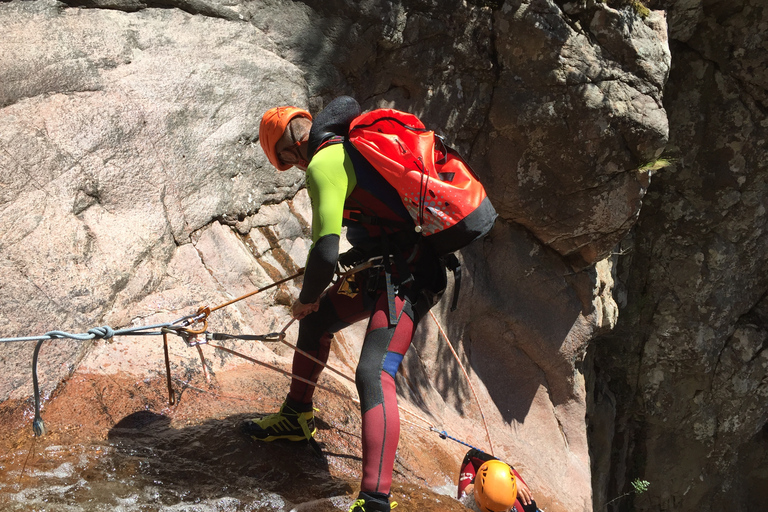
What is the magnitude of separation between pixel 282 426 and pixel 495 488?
3.92 ft

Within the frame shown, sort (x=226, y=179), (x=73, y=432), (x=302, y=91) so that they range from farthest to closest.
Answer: (x=302, y=91) → (x=226, y=179) → (x=73, y=432)

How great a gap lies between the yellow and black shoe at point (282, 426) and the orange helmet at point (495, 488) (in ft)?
3.19

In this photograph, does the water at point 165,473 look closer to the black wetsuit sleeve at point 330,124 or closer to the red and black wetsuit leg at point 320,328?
the red and black wetsuit leg at point 320,328

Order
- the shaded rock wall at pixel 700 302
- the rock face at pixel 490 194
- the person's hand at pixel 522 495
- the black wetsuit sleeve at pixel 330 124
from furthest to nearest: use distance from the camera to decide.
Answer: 1. the shaded rock wall at pixel 700 302
2. the rock face at pixel 490 194
3. the person's hand at pixel 522 495
4. the black wetsuit sleeve at pixel 330 124

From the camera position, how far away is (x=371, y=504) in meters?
2.81

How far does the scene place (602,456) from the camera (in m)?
9.12

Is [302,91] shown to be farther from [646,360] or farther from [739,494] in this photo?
[739,494]

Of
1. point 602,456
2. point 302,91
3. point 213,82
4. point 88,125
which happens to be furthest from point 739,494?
point 88,125

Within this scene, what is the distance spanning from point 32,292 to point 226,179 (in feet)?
5.90

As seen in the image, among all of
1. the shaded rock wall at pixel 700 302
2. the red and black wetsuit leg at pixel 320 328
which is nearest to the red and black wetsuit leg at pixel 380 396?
the red and black wetsuit leg at pixel 320 328

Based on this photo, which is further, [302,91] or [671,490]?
[671,490]

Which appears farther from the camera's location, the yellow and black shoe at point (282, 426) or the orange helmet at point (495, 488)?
the yellow and black shoe at point (282, 426)

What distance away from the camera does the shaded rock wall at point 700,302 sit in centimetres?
825

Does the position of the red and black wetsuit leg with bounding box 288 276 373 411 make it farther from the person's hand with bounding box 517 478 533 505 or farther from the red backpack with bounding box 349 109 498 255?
the person's hand with bounding box 517 478 533 505
